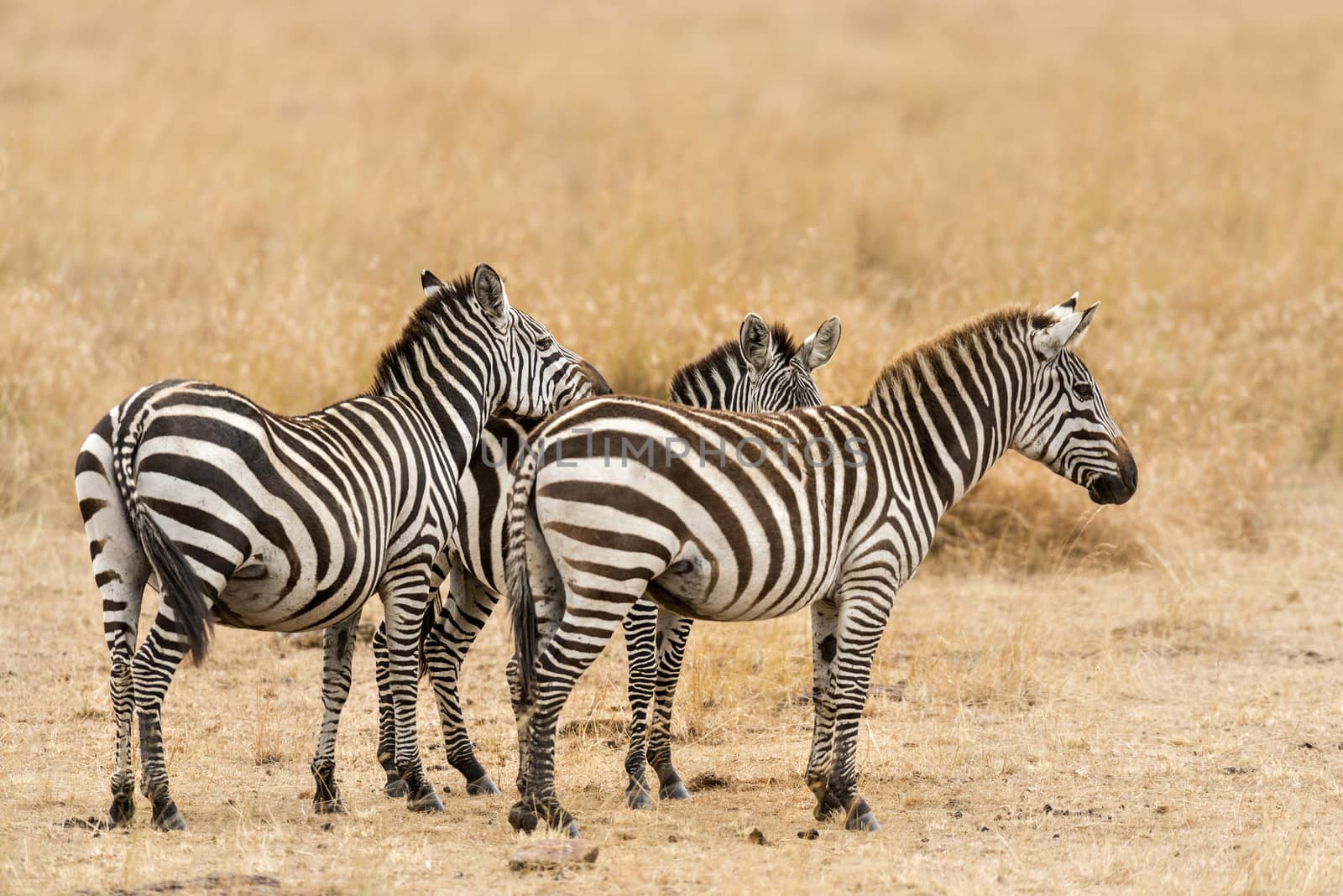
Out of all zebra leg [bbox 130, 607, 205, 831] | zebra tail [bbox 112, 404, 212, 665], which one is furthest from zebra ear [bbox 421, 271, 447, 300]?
zebra leg [bbox 130, 607, 205, 831]

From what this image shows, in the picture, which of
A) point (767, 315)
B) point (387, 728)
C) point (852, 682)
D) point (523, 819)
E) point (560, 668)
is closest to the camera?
point (560, 668)

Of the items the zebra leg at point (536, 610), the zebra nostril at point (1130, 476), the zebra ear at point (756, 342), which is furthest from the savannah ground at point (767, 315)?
the zebra ear at point (756, 342)

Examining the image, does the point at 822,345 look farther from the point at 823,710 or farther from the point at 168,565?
the point at 168,565

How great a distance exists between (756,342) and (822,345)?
1.84 ft

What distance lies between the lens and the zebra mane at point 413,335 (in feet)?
22.4

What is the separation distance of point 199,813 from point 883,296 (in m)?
9.72

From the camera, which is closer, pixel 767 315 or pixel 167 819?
pixel 167 819

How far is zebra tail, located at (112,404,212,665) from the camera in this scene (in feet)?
18.1

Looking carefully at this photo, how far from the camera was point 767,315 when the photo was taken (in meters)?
12.0

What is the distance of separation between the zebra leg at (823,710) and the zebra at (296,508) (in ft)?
5.61

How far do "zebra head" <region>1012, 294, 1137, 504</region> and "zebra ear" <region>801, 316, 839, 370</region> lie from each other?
1.50 metres

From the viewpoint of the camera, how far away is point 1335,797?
672 cm

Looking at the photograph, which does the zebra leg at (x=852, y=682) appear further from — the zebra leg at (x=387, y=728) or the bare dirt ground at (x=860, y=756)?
the zebra leg at (x=387, y=728)

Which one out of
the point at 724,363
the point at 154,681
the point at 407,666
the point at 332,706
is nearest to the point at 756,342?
the point at 724,363
